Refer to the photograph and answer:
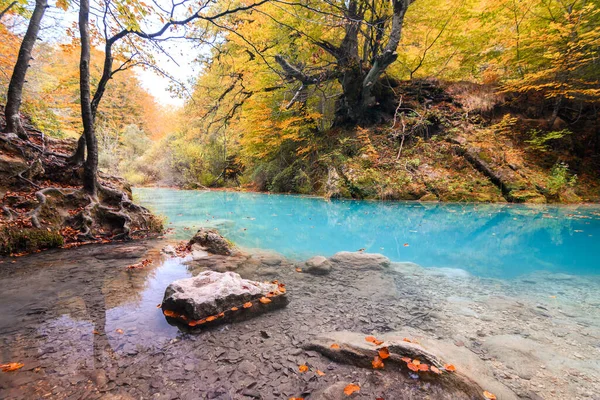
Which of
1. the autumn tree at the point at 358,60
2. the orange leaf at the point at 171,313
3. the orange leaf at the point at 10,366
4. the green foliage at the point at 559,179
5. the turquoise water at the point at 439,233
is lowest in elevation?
the turquoise water at the point at 439,233

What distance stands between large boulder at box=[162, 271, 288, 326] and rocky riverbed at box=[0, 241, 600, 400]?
108mm

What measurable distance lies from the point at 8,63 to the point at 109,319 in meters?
12.7

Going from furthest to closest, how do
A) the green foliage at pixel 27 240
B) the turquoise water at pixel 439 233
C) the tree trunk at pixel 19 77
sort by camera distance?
the tree trunk at pixel 19 77 < the turquoise water at pixel 439 233 < the green foliage at pixel 27 240

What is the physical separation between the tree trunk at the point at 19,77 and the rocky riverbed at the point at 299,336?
3.73 metres

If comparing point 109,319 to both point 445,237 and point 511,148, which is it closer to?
point 445,237

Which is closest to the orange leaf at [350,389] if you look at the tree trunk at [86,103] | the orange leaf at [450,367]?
the orange leaf at [450,367]

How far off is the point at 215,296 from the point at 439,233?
586cm

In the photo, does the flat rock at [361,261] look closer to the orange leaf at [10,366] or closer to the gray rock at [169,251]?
the gray rock at [169,251]

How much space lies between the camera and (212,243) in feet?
15.8

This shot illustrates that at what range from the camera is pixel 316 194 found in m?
14.3

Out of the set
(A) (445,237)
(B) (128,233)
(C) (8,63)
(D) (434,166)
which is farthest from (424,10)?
(C) (8,63)

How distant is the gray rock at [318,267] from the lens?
153 inches

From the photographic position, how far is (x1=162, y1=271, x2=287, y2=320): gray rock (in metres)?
2.42

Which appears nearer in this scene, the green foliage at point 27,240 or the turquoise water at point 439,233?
the green foliage at point 27,240
